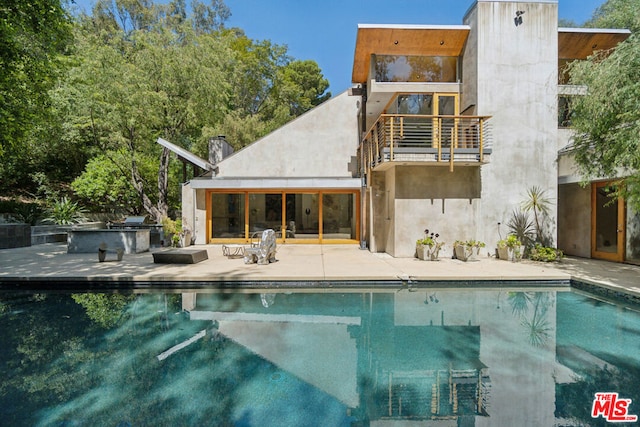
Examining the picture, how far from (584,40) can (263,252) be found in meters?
14.3

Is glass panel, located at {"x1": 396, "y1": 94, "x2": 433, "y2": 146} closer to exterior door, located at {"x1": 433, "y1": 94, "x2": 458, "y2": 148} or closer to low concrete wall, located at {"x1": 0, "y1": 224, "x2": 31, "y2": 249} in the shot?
exterior door, located at {"x1": 433, "y1": 94, "x2": 458, "y2": 148}

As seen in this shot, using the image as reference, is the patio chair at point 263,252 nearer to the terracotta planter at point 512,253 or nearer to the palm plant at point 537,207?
the terracotta planter at point 512,253

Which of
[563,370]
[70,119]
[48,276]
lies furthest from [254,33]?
[563,370]

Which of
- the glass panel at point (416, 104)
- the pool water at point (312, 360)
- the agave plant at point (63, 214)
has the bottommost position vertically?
the pool water at point (312, 360)

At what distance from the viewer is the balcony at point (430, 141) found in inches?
409

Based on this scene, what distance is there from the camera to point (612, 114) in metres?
7.86

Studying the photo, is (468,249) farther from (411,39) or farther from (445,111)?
(411,39)

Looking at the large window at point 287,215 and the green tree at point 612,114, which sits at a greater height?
the green tree at point 612,114

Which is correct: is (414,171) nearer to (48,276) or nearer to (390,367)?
(390,367)

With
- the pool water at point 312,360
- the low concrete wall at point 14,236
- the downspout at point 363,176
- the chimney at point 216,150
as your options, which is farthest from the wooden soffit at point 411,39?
the low concrete wall at point 14,236

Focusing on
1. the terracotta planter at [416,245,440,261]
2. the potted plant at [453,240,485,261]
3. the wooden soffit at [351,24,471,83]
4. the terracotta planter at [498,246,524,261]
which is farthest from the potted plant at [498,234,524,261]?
the wooden soffit at [351,24,471,83]

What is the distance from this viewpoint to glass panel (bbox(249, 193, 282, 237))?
49.6 feet

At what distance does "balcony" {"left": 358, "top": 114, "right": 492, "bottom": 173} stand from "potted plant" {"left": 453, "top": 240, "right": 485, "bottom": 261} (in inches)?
105

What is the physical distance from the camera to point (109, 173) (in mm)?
18094
